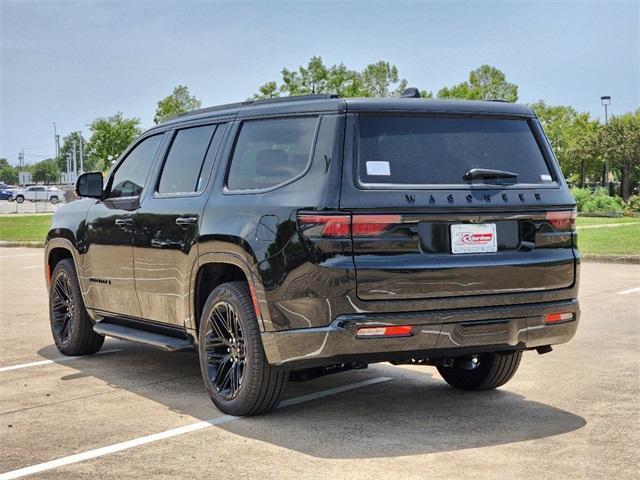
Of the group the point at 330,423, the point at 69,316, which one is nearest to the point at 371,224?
the point at 330,423

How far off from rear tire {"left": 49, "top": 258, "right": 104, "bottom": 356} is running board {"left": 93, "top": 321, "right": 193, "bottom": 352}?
0.44m

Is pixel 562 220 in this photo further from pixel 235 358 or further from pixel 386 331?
pixel 235 358

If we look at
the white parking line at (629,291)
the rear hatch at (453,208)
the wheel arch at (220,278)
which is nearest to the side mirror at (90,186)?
the wheel arch at (220,278)

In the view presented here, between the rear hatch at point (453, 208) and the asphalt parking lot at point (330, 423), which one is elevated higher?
the rear hatch at point (453, 208)

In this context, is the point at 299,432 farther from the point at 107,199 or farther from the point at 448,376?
the point at 107,199

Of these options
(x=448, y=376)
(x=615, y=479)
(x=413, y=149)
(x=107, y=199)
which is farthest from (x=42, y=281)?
(x=615, y=479)

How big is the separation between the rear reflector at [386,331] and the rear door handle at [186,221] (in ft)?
5.34

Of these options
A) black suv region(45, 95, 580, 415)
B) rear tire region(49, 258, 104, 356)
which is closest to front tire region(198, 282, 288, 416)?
black suv region(45, 95, 580, 415)

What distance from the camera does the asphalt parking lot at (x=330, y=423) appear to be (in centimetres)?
517

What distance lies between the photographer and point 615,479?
4.90 meters

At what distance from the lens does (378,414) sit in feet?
21.0

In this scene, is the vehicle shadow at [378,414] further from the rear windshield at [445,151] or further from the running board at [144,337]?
the rear windshield at [445,151]

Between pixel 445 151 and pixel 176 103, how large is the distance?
66532 millimetres

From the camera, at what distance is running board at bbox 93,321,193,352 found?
6.98 metres
